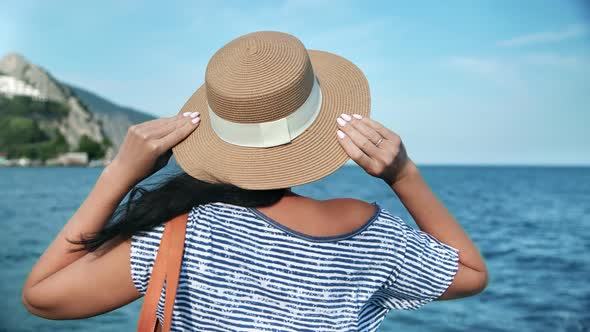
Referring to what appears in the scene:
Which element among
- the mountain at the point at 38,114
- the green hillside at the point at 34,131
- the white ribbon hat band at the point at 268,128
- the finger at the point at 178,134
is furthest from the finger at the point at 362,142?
the green hillside at the point at 34,131

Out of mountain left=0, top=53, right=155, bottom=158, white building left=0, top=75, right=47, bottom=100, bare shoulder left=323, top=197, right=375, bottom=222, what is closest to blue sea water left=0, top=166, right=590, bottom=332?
bare shoulder left=323, top=197, right=375, bottom=222

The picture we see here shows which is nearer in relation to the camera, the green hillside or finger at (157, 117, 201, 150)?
finger at (157, 117, 201, 150)

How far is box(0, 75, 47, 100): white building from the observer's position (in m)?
110

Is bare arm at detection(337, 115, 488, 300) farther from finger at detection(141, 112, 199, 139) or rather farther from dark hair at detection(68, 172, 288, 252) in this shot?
finger at detection(141, 112, 199, 139)

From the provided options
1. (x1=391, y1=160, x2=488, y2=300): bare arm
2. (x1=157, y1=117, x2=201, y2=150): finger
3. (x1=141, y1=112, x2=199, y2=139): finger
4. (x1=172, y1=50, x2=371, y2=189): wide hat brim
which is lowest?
(x1=391, y1=160, x2=488, y2=300): bare arm

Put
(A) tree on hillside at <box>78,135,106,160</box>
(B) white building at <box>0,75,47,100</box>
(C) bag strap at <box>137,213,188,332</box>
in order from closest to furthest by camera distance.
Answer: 1. (C) bag strap at <box>137,213,188,332</box>
2. (A) tree on hillside at <box>78,135,106,160</box>
3. (B) white building at <box>0,75,47,100</box>

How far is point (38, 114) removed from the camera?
106875 millimetres

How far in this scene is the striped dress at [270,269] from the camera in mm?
1249

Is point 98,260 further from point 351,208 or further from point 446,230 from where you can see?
point 446,230

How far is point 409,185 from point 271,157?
14.6 inches

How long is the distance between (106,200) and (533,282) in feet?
39.4

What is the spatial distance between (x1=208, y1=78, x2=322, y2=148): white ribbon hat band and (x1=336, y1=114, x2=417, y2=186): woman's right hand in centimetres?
9

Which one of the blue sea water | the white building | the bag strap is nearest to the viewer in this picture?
the bag strap

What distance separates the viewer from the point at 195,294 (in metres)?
1.28
